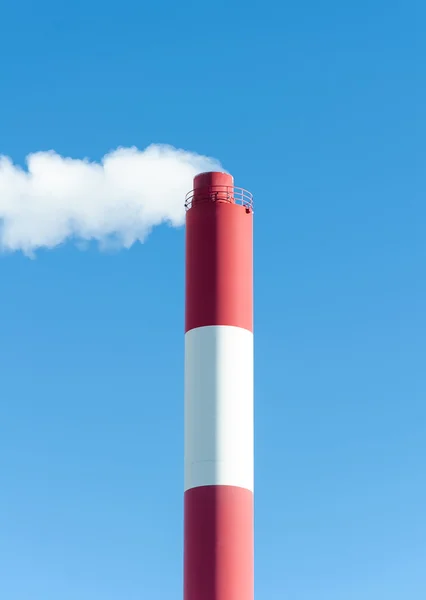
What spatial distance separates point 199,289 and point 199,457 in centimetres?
483

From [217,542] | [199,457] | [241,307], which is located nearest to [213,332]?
[241,307]

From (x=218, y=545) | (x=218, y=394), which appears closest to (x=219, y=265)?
(x=218, y=394)

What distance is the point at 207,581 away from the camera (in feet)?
117

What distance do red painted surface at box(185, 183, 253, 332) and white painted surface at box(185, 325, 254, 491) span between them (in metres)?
0.46

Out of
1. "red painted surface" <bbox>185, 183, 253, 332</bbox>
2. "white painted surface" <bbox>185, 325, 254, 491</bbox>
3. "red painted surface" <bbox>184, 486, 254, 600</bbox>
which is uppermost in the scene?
"red painted surface" <bbox>185, 183, 253, 332</bbox>

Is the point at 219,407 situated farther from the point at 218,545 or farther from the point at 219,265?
the point at 219,265

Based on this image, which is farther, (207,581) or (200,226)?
(200,226)

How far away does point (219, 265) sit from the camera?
38.3 metres

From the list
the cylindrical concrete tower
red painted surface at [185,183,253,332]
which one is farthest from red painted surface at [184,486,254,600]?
red painted surface at [185,183,253,332]

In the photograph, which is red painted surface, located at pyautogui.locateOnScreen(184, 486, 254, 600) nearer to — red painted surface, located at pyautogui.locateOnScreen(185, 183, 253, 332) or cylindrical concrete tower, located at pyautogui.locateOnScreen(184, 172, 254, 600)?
cylindrical concrete tower, located at pyautogui.locateOnScreen(184, 172, 254, 600)

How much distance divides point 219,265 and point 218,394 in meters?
3.75

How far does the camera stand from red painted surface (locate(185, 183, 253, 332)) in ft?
125

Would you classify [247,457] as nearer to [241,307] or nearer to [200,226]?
[241,307]

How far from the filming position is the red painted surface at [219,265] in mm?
37969
